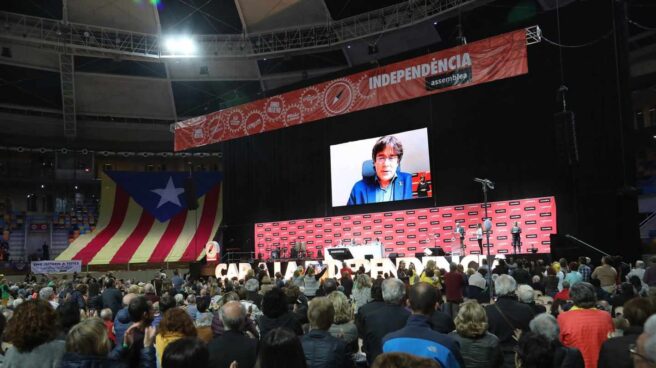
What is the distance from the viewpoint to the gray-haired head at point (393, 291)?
399cm

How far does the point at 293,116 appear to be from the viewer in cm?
2242

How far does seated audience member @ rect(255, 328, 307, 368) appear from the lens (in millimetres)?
2641

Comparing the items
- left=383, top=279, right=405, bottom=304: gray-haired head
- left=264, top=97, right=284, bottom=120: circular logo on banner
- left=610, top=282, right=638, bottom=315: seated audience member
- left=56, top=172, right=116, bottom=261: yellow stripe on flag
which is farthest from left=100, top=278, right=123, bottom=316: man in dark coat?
left=56, top=172, right=116, bottom=261: yellow stripe on flag

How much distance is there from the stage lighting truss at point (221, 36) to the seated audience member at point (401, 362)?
18709 millimetres

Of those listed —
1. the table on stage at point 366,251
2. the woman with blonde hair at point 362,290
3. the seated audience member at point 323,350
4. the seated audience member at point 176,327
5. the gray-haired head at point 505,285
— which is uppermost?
the gray-haired head at point 505,285

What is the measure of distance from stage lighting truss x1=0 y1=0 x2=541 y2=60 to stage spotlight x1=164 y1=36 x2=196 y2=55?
0.73 ft

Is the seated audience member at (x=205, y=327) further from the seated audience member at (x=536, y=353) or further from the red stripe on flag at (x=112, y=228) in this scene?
the red stripe on flag at (x=112, y=228)

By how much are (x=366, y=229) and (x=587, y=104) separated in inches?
348

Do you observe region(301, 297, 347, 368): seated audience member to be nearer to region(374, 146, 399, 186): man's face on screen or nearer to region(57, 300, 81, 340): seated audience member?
region(57, 300, 81, 340): seated audience member

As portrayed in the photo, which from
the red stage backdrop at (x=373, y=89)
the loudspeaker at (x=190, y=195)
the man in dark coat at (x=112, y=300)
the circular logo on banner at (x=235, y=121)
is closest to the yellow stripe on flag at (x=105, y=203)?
the red stage backdrop at (x=373, y=89)

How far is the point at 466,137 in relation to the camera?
1909 centimetres

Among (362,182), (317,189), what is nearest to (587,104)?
(362,182)

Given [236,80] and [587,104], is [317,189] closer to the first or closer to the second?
[236,80]

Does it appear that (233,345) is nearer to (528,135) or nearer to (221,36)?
(528,135)
